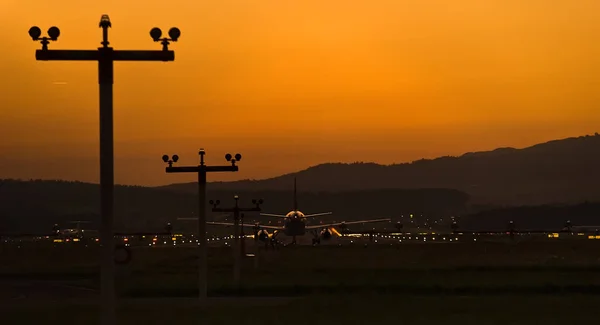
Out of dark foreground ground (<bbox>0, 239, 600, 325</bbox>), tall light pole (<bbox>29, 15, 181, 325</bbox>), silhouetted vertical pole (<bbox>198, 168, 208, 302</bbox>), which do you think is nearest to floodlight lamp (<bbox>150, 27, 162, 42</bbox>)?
tall light pole (<bbox>29, 15, 181, 325</bbox>)

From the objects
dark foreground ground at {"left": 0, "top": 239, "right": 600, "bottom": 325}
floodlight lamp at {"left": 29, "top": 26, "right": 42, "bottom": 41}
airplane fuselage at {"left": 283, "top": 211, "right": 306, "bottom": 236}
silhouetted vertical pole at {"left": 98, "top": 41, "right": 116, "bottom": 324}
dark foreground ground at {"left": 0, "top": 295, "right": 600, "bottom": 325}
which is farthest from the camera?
airplane fuselage at {"left": 283, "top": 211, "right": 306, "bottom": 236}

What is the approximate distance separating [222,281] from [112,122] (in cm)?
3922

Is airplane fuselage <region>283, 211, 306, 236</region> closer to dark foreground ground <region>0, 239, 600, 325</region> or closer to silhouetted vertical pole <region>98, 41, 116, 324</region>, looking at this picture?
dark foreground ground <region>0, 239, 600, 325</region>

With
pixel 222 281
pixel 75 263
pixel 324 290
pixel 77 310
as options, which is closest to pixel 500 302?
pixel 324 290

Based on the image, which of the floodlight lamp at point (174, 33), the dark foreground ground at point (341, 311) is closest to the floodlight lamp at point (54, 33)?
the floodlight lamp at point (174, 33)

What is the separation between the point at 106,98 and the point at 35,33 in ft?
6.43

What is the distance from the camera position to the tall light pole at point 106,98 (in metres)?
21.2

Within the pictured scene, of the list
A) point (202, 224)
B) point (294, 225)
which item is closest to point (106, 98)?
point (202, 224)

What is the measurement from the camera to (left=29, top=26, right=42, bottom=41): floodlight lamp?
21422 millimetres

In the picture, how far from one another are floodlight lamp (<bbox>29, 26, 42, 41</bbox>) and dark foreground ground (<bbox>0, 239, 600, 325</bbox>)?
51.8 feet

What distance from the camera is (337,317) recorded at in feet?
121

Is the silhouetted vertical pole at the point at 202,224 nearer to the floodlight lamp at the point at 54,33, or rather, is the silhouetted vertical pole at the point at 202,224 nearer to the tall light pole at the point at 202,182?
the tall light pole at the point at 202,182

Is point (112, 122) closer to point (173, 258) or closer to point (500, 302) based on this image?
point (500, 302)

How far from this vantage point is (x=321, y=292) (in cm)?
5056
